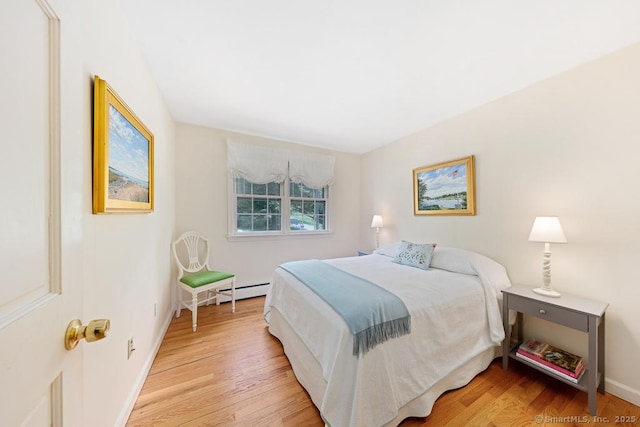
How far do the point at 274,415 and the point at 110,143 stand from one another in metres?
1.86

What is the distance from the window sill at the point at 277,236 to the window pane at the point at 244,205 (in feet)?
1.20

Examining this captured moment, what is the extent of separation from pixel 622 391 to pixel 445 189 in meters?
2.04

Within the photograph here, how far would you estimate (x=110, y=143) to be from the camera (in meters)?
1.20

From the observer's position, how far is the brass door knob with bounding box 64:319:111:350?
566mm

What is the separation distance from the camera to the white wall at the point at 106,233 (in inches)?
24.5

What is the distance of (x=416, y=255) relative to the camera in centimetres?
257

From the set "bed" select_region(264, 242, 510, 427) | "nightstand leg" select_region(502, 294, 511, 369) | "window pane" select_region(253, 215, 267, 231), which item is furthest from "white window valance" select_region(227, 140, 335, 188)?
"nightstand leg" select_region(502, 294, 511, 369)

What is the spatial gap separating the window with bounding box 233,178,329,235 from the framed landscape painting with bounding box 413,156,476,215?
1569 mm

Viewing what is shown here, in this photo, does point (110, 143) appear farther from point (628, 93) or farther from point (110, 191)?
point (628, 93)

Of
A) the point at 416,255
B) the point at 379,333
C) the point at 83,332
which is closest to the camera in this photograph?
the point at 83,332

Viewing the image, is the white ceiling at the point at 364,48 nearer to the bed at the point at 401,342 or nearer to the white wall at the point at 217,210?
the white wall at the point at 217,210

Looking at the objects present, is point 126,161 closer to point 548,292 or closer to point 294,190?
point 294,190

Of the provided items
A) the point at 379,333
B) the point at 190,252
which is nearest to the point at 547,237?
the point at 379,333

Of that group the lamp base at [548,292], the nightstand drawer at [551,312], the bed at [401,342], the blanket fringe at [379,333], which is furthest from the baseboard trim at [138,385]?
the lamp base at [548,292]
